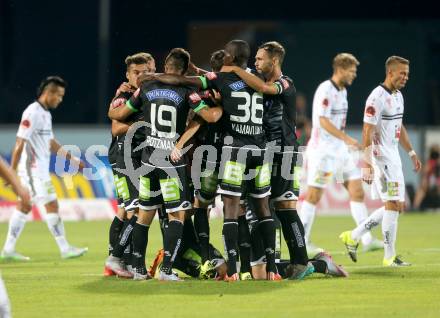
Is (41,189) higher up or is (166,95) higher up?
(166,95)

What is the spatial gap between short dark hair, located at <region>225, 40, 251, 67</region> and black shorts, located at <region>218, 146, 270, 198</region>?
2.84ft

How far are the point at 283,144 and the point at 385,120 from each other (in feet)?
6.25

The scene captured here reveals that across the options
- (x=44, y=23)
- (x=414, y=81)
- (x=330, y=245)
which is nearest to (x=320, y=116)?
(x=330, y=245)

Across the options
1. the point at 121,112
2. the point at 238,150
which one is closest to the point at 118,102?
the point at 121,112

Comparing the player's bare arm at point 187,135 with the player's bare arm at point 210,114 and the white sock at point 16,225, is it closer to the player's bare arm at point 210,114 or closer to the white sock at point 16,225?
the player's bare arm at point 210,114

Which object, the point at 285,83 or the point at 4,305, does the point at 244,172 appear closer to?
the point at 285,83

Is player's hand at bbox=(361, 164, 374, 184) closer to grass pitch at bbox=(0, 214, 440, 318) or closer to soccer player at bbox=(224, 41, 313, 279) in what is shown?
grass pitch at bbox=(0, 214, 440, 318)

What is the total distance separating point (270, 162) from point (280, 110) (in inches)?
22.1

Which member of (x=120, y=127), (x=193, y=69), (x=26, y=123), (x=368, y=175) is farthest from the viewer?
(x=26, y=123)

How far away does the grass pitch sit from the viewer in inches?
369

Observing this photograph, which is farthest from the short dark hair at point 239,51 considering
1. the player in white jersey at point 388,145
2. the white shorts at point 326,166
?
the white shorts at point 326,166

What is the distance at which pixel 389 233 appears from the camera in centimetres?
1297

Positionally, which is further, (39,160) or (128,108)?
(39,160)

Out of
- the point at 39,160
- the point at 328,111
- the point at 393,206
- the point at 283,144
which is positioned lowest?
the point at 393,206
